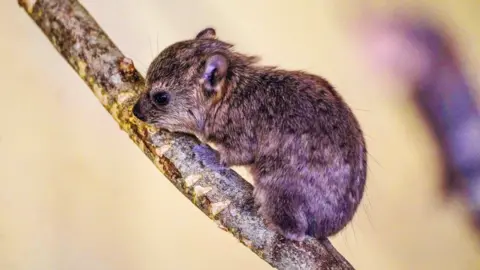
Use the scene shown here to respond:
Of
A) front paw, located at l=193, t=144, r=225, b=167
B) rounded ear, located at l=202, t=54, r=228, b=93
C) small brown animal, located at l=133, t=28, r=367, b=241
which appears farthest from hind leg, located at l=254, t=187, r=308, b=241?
rounded ear, located at l=202, t=54, r=228, b=93

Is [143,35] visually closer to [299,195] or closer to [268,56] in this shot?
[268,56]

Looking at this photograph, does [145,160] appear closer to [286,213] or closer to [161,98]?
[161,98]

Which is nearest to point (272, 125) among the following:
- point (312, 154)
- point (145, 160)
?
point (312, 154)

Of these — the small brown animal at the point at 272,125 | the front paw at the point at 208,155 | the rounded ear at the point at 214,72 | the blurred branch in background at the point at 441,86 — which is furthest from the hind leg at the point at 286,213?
the blurred branch in background at the point at 441,86

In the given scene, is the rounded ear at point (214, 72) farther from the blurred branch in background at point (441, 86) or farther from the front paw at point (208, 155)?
the blurred branch in background at point (441, 86)

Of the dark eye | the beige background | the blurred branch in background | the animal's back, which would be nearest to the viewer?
the animal's back

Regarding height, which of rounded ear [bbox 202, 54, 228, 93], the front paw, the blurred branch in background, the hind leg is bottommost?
the blurred branch in background

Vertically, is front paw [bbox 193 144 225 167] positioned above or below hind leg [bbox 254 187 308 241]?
above

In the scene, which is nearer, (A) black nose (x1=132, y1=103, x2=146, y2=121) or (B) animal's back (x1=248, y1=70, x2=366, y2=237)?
(B) animal's back (x1=248, y1=70, x2=366, y2=237)

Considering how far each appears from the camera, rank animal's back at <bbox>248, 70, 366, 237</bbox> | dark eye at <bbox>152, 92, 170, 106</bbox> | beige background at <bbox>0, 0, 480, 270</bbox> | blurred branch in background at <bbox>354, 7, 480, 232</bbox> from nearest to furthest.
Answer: animal's back at <bbox>248, 70, 366, 237</bbox>
dark eye at <bbox>152, 92, 170, 106</bbox>
blurred branch in background at <bbox>354, 7, 480, 232</bbox>
beige background at <bbox>0, 0, 480, 270</bbox>

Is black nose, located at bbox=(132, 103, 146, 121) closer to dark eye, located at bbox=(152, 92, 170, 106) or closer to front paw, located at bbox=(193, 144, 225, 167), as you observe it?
dark eye, located at bbox=(152, 92, 170, 106)
